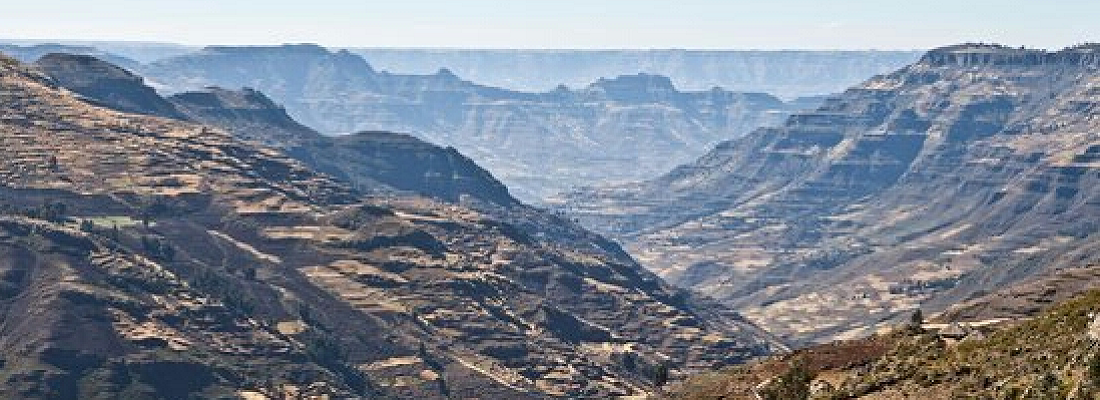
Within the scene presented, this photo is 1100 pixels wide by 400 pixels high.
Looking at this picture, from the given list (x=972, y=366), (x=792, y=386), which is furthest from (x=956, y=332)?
(x=972, y=366)

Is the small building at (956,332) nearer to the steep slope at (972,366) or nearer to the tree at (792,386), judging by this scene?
the steep slope at (972,366)

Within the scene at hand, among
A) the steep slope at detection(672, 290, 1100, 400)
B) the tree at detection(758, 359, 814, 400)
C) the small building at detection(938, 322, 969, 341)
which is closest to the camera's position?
the steep slope at detection(672, 290, 1100, 400)

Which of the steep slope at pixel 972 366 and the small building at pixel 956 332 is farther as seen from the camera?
the small building at pixel 956 332

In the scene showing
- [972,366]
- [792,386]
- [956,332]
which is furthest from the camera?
[956,332]

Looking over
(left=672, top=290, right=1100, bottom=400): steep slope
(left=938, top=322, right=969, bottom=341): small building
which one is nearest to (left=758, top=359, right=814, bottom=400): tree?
(left=672, top=290, right=1100, bottom=400): steep slope

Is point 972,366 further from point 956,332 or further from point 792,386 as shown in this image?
point 956,332

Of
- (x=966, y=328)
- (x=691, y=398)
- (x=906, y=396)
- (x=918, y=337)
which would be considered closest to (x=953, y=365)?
(x=906, y=396)

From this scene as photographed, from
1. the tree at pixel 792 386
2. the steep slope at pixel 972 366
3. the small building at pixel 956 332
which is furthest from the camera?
the small building at pixel 956 332

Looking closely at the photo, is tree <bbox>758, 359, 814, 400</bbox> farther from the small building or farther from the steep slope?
the small building

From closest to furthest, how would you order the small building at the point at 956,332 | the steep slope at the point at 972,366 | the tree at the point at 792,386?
the steep slope at the point at 972,366
the tree at the point at 792,386
the small building at the point at 956,332

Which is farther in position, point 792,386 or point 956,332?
point 956,332

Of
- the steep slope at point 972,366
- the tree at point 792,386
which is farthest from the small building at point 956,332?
the tree at point 792,386

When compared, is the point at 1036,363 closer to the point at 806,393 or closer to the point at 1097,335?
the point at 1097,335
